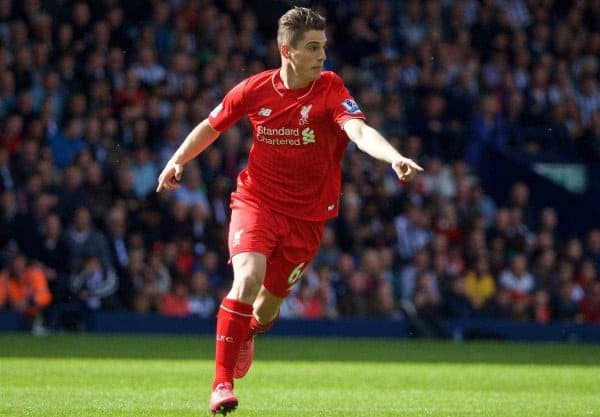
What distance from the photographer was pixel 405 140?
20875 mm

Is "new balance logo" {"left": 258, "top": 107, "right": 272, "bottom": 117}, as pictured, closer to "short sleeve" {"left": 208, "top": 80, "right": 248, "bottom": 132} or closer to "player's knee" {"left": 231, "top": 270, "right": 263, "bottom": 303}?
"short sleeve" {"left": 208, "top": 80, "right": 248, "bottom": 132}

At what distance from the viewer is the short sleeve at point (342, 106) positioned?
8.35 metres

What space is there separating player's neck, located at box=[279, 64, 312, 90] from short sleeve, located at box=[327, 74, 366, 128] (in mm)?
196

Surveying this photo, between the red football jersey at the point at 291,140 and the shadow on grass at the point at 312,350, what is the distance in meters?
5.53

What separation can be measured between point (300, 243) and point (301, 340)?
872cm

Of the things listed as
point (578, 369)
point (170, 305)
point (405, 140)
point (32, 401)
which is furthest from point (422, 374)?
point (405, 140)

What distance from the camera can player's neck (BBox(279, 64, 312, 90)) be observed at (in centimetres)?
866

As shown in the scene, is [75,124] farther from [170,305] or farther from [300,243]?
[300,243]

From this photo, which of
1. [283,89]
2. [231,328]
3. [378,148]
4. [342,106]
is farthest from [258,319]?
[378,148]

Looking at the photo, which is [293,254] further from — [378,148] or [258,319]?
[378,148]

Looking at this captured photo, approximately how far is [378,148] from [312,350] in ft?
27.0

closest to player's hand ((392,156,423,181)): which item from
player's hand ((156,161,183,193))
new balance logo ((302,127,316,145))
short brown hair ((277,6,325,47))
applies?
new balance logo ((302,127,316,145))

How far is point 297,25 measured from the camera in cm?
849

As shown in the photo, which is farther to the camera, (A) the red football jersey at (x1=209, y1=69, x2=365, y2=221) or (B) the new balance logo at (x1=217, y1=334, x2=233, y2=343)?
(A) the red football jersey at (x1=209, y1=69, x2=365, y2=221)
